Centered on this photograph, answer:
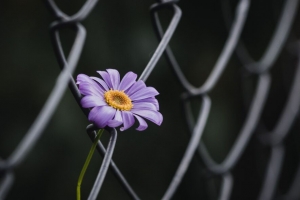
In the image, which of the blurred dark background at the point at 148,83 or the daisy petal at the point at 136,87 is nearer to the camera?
the daisy petal at the point at 136,87

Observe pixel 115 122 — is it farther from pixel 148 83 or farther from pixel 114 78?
pixel 148 83

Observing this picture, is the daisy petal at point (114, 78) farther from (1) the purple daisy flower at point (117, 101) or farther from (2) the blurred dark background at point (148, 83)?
(2) the blurred dark background at point (148, 83)

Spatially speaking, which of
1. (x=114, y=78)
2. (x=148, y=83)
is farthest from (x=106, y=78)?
(x=148, y=83)

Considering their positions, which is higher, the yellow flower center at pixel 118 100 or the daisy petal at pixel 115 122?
the yellow flower center at pixel 118 100

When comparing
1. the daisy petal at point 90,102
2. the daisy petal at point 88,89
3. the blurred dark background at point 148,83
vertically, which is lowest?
the blurred dark background at point 148,83

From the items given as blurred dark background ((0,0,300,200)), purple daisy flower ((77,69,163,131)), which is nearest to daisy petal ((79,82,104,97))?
purple daisy flower ((77,69,163,131))

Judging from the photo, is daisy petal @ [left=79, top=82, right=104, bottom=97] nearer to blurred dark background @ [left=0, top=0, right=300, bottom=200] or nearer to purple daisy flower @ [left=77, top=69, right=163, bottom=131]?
purple daisy flower @ [left=77, top=69, right=163, bottom=131]

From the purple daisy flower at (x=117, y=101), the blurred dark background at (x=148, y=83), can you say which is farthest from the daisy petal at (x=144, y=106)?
the blurred dark background at (x=148, y=83)
